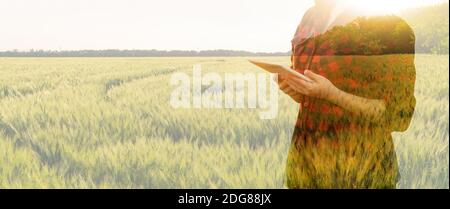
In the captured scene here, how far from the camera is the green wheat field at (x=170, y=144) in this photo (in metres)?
1.57

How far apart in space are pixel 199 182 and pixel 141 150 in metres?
0.37

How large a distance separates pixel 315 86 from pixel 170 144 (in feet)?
2.88

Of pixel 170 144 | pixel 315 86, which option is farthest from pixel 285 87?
pixel 170 144

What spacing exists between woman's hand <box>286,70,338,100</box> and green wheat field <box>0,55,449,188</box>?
192 mm

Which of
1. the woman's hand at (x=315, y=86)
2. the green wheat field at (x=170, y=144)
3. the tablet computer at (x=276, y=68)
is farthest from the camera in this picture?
the green wheat field at (x=170, y=144)

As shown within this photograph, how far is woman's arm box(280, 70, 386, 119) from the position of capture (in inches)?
47.3

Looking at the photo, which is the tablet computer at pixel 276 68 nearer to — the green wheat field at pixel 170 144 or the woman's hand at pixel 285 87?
the woman's hand at pixel 285 87

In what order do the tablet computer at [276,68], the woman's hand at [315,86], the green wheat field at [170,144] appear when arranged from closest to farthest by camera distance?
the tablet computer at [276,68], the woman's hand at [315,86], the green wheat field at [170,144]

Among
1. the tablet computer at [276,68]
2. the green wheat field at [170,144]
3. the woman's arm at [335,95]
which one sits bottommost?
the green wheat field at [170,144]

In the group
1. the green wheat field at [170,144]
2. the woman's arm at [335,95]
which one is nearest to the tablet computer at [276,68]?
the woman's arm at [335,95]

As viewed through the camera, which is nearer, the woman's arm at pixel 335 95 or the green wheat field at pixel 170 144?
the woman's arm at pixel 335 95

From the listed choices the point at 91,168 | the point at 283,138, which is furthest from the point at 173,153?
the point at 283,138

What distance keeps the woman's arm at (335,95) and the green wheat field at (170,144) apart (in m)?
0.20

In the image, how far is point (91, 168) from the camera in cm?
172
